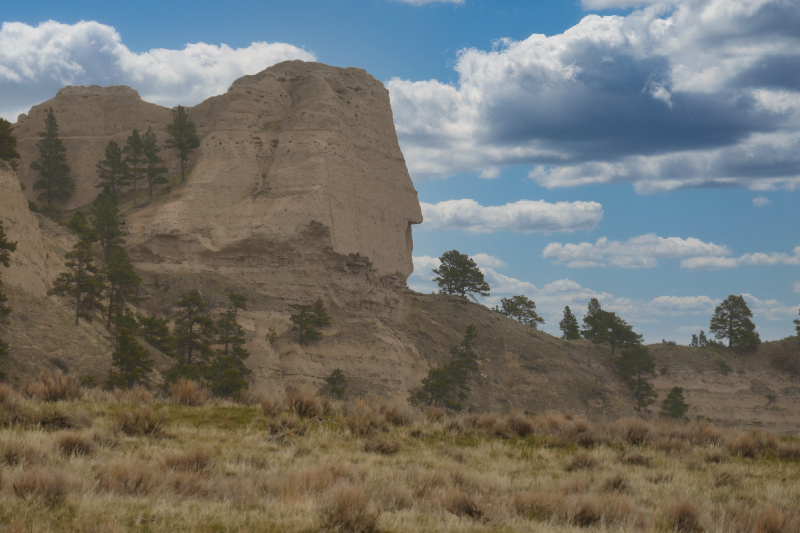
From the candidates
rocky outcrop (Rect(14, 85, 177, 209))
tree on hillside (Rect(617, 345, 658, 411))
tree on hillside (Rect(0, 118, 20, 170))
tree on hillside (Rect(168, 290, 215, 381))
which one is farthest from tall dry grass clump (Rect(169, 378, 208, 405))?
tree on hillside (Rect(617, 345, 658, 411))

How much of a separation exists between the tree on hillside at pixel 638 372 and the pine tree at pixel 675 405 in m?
1.45

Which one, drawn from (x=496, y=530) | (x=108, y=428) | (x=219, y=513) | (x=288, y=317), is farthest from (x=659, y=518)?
(x=288, y=317)

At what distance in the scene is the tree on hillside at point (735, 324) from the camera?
7188 centimetres

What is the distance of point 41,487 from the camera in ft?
19.9

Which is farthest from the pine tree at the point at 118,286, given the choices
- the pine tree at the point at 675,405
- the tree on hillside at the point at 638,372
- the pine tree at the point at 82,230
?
the pine tree at the point at 675,405

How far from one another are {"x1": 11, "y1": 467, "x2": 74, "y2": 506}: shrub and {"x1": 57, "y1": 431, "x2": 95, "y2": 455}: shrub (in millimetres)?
2248

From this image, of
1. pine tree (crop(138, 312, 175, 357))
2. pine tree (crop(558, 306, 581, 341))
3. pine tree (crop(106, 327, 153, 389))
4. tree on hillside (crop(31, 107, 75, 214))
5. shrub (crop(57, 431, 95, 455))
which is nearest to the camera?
shrub (crop(57, 431, 95, 455))

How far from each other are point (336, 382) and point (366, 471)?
31.7 metres

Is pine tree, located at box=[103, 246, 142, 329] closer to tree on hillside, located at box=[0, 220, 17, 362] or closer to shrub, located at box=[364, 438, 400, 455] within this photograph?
tree on hillside, located at box=[0, 220, 17, 362]

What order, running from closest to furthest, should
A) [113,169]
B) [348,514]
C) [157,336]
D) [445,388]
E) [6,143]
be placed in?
1. [348,514]
2. [6,143]
3. [157,336]
4. [445,388]
5. [113,169]

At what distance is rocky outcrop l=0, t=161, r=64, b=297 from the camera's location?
29.7m

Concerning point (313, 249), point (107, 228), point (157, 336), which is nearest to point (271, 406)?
point (157, 336)

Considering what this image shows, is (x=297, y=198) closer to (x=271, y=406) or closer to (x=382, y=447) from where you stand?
(x=271, y=406)

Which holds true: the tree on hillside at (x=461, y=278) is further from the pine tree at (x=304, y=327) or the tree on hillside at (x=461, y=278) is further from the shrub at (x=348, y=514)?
the shrub at (x=348, y=514)
